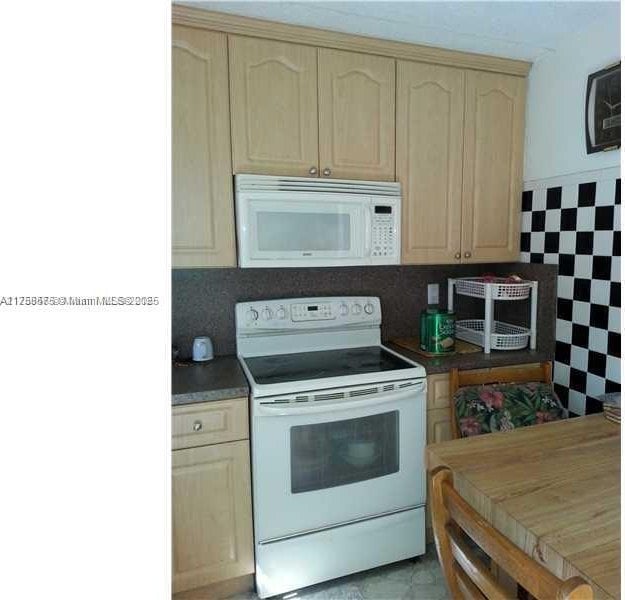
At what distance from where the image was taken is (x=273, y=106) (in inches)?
62.9

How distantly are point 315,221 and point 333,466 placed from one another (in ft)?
3.05

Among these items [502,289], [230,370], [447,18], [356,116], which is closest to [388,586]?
[230,370]

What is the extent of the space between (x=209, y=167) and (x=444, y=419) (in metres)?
1.34

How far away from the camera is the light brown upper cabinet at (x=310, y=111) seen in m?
1.57

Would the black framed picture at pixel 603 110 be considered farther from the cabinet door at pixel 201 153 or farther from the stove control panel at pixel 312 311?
the cabinet door at pixel 201 153

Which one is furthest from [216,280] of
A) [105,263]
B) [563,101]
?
[563,101]

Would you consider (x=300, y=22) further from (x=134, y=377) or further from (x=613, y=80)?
(x=134, y=377)

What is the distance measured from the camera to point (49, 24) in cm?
A: 47

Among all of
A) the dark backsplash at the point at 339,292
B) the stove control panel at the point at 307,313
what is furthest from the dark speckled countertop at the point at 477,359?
the stove control panel at the point at 307,313

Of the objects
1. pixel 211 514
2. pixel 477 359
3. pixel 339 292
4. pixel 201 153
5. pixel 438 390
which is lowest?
pixel 211 514

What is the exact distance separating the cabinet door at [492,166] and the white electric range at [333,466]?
730 millimetres

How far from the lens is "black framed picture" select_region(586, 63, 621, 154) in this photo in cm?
154

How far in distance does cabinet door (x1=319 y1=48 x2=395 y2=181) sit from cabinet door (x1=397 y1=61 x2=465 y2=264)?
0.05m

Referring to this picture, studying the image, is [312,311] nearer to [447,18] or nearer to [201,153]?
[201,153]
